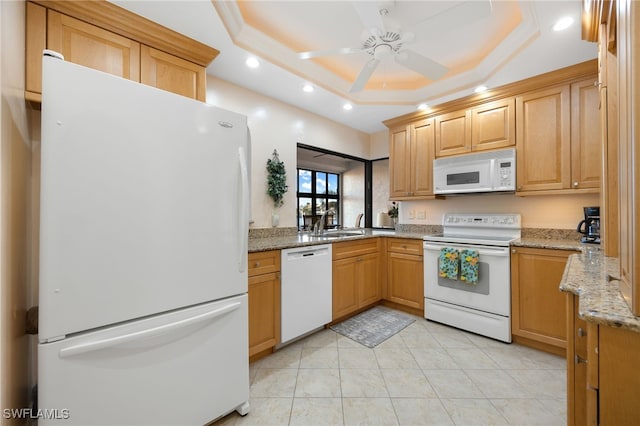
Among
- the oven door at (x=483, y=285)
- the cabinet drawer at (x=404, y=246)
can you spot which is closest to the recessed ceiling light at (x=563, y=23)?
the oven door at (x=483, y=285)

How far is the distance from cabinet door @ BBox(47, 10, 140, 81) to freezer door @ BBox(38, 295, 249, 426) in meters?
1.53

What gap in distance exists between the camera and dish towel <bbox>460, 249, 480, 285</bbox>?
2375mm

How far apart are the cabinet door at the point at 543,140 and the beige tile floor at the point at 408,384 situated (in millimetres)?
1544

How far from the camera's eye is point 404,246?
2992 millimetres

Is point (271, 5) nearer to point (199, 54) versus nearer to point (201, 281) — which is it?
point (199, 54)

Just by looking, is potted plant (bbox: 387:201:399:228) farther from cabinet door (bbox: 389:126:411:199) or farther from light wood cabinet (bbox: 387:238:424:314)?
light wood cabinet (bbox: 387:238:424:314)

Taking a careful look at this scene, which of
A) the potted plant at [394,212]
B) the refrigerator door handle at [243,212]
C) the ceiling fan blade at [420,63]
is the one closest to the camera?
the refrigerator door handle at [243,212]

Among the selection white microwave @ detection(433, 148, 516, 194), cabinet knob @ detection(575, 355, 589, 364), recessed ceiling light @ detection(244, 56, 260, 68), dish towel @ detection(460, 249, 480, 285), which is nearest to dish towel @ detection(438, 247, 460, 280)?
dish towel @ detection(460, 249, 480, 285)

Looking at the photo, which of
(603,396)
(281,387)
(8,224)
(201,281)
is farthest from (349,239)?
(8,224)

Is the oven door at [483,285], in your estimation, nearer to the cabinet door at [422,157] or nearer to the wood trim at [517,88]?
the cabinet door at [422,157]

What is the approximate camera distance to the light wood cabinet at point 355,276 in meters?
2.60

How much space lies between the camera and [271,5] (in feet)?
5.78

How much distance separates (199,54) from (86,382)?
2.06 m

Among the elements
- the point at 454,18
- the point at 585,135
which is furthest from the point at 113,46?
Result: the point at 585,135
